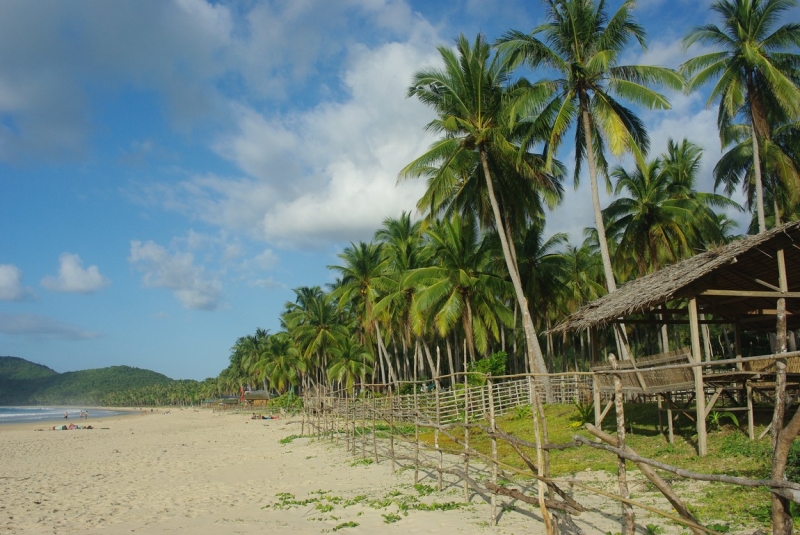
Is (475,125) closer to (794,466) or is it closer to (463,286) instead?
(463,286)

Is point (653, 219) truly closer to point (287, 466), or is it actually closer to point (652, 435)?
point (652, 435)

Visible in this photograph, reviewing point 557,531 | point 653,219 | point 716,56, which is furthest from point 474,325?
point 557,531

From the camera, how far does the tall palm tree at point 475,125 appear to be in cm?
1739

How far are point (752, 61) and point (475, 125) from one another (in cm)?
793

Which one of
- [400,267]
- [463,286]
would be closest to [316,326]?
[400,267]

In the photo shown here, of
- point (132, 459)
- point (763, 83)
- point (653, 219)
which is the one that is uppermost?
point (763, 83)

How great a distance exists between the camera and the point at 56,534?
7.88 m

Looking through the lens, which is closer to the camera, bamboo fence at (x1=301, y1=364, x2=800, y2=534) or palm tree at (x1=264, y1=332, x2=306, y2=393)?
bamboo fence at (x1=301, y1=364, x2=800, y2=534)

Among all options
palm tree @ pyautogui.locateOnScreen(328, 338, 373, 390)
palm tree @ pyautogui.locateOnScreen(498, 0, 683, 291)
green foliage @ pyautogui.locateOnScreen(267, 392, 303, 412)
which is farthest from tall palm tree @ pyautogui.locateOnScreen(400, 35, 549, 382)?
green foliage @ pyautogui.locateOnScreen(267, 392, 303, 412)

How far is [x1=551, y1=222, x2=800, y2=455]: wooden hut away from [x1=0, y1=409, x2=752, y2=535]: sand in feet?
10.1

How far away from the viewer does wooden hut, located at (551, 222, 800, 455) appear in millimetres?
9102

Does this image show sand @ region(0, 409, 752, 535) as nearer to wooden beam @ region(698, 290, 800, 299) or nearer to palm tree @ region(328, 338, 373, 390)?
wooden beam @ region(698, 290, 800, 299)

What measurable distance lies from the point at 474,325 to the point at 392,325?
8.67 meters

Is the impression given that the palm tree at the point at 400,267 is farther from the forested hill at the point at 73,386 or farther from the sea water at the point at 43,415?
the forested hill at the point at 73,386
